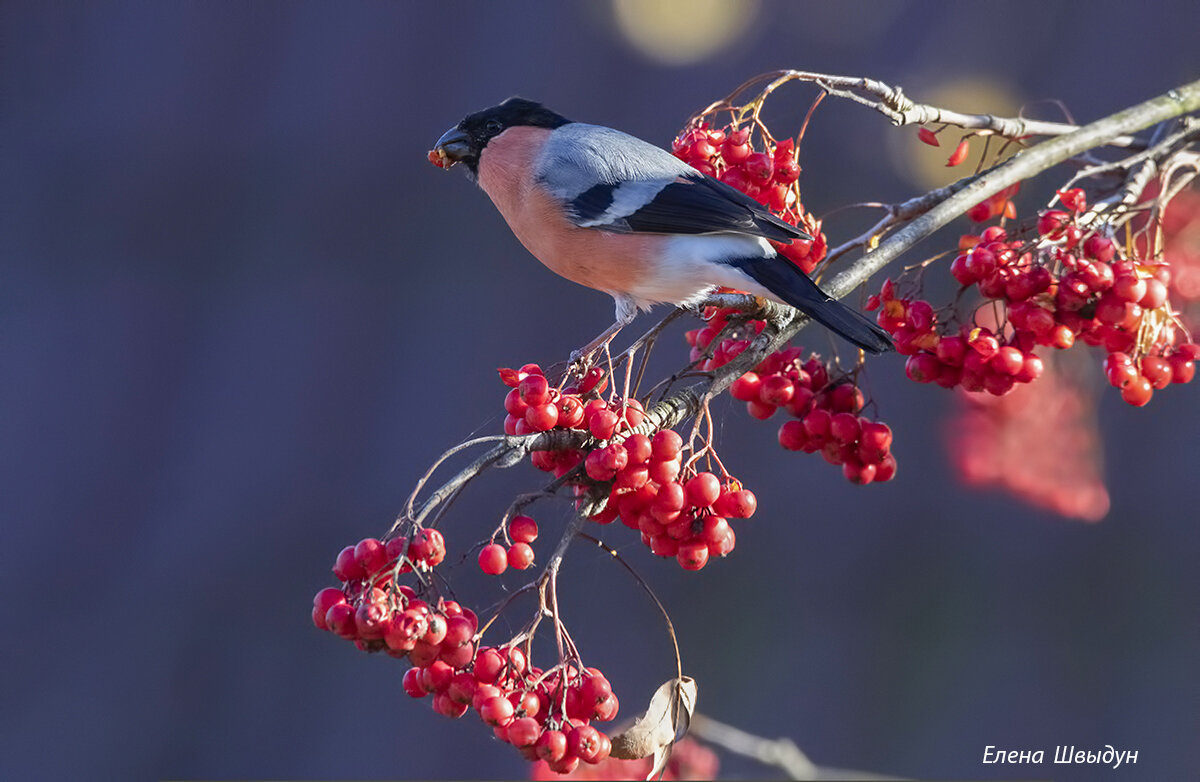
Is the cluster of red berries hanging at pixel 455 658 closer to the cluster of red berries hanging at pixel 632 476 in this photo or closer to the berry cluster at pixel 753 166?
the cluster of red berries hanging at pixel 632 476

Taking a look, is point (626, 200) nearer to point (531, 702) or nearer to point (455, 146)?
point (455, 146)

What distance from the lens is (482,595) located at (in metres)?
2.61

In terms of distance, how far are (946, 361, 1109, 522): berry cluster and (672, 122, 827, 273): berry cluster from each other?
0.76 m

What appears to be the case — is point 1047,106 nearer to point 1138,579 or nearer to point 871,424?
point 1138,579

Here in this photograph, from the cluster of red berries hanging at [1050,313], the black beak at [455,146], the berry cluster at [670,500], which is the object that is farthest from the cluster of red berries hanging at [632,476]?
the black beak at [455,146]

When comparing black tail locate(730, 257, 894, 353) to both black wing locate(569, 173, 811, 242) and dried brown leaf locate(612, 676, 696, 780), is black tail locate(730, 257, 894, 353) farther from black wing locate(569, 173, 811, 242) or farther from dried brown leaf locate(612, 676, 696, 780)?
dried brown leaf locate(612, 676, 696, 780)

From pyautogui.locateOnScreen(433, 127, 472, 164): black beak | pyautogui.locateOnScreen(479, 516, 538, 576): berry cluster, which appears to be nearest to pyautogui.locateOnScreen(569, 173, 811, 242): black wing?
pyautogui.locateOnScreen(433, 127, 472, 164): black beak

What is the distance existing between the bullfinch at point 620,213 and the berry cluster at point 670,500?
12.1 inches

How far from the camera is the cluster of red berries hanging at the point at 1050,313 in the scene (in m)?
1.34

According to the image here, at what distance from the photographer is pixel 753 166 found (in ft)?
4.86

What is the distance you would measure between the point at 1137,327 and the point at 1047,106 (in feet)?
5.06

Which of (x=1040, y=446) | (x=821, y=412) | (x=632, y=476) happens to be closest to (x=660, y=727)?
(x=632, y=476)

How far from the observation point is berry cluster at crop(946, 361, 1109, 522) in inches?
84.1

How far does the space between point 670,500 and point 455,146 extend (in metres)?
0.95
